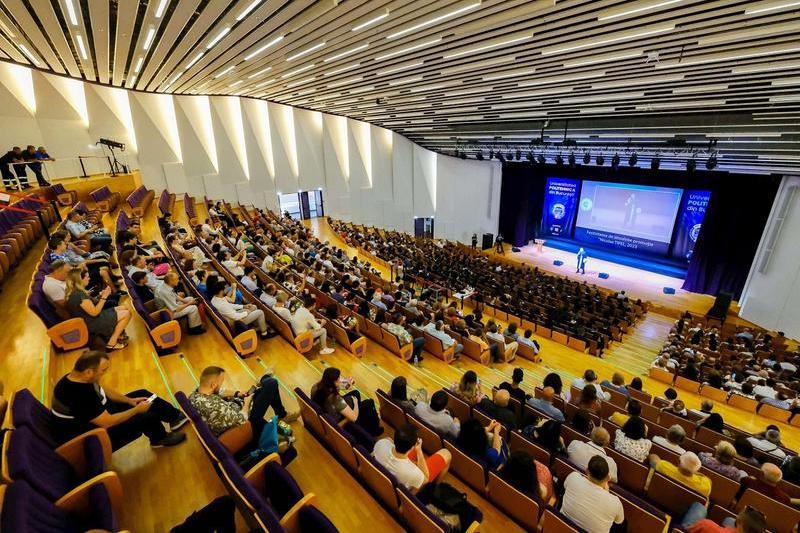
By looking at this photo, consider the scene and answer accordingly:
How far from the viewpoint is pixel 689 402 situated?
23.1ft

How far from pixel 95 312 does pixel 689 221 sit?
21.0 meters

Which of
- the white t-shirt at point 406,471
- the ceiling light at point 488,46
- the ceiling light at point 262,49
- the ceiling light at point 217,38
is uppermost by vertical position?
the ceiling light at point 217,38

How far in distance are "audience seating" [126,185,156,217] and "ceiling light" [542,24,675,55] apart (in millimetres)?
12315

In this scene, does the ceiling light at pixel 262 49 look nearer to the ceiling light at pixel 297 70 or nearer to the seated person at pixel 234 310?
the ceiling light at pixel 297 70

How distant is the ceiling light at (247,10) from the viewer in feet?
18.0

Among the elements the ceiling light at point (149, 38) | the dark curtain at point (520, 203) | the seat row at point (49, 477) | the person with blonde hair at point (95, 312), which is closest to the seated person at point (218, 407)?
the seat row at point (49, 477)

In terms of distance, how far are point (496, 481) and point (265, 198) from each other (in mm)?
19756

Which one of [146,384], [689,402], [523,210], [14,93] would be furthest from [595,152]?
[14,93]

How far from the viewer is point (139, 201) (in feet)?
40.4

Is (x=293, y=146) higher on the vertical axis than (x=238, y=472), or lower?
higher

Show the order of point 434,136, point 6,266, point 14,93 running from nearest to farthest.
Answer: point 6,266, point 14,93, point 434,136

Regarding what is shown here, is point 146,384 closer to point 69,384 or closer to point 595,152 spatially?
point 69,384

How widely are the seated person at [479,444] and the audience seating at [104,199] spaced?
12.2 meters

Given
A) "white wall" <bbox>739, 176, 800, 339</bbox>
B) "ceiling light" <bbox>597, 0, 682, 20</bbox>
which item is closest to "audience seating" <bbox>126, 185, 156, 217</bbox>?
"ceiling light" <bbox>597, 0, 682, 20</bbox>
